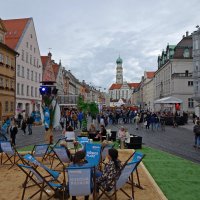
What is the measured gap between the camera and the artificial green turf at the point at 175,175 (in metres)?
8.59

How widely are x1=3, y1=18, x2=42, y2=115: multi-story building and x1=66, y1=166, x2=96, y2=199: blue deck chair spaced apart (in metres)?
42.2

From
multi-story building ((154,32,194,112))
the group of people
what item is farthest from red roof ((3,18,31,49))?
the group of people

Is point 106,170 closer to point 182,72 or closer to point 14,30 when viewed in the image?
point 14,30

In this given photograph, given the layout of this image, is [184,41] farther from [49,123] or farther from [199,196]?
[199,196]

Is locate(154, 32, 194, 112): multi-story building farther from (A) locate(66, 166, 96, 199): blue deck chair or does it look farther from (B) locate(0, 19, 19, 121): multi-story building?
(A) locate(66, 166, 96, 199): blue deck chair

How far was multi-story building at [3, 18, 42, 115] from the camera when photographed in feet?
168

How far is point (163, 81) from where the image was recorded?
3209 inches

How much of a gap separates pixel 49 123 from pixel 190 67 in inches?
2170

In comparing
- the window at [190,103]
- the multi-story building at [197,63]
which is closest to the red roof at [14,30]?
the multi-story building at [197,63]

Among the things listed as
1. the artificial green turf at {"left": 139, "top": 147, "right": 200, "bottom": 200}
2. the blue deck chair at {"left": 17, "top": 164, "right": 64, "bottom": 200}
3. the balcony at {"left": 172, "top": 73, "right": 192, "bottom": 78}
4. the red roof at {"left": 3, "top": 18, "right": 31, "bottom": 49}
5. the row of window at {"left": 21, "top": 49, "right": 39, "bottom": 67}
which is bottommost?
the artificial green turf at {"left": 139, "top": 147, "right": 200, "bottom": 200}

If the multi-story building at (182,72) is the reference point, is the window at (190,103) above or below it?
below

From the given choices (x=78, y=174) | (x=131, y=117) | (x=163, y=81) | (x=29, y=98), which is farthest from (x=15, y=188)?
(x=163, y=81)

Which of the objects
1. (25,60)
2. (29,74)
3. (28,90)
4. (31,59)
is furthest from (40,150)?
(31,59)

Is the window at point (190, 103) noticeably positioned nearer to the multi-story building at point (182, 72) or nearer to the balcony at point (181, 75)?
the multi-story building at point (182, 72)
